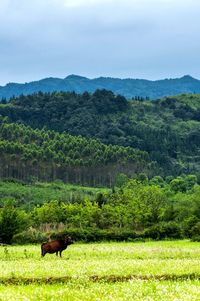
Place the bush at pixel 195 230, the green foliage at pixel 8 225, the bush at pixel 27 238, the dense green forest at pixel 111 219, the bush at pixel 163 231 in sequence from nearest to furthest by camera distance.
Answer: the bush at pixel 27 238, the green foliage at pixel 8 225, the dense green forest at pixel 111 219, the bush at pixel 195 230, the bush at pixel 163 231

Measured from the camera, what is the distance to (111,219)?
85750mm

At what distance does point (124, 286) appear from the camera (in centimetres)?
2302

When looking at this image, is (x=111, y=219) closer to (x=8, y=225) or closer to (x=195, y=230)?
(x=195, y=230)

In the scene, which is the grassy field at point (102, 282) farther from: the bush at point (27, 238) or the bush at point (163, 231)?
the bush at point (163, 231)

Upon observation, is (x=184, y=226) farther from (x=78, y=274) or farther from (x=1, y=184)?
(x=1, y=184)

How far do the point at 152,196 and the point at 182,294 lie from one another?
7691 centimetres

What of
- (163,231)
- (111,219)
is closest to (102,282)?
(163,231)

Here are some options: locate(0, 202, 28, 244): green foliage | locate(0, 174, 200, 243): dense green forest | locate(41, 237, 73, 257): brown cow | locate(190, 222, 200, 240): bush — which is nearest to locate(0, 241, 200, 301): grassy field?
locate(41, 237, 73, 257): brown cow

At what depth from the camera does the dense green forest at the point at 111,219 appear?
6731cm

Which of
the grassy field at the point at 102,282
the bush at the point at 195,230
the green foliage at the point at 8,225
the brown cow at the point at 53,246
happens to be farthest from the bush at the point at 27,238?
the grassy field at the point at 102,282

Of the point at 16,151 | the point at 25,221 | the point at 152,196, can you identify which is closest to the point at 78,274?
the point at 25,221

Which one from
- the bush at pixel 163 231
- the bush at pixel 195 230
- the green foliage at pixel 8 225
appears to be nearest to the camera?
the green foliage at pixel 8 225

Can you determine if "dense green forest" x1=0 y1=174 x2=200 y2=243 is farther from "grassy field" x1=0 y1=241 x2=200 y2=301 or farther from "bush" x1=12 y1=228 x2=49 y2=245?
"grassy field" x1=0 y1=241 x2=200 y2=301

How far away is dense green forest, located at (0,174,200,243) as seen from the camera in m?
67.3
